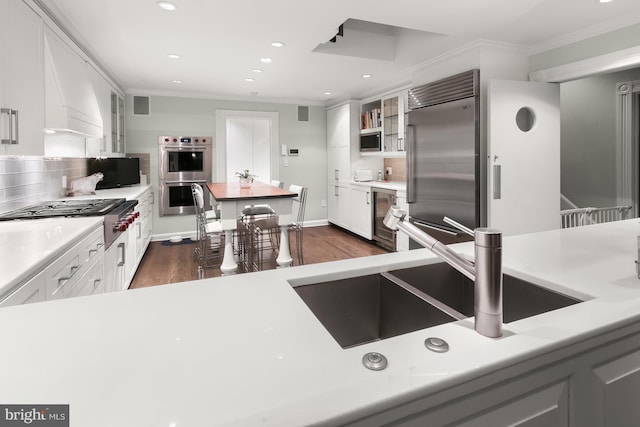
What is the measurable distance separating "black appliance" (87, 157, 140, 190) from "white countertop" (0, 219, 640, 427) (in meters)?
4.10

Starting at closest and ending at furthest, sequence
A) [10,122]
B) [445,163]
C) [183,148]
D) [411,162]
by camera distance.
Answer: [10,122] → [445,163] → [411,162] → [183,148]

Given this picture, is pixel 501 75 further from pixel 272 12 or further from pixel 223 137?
pixel 223 137

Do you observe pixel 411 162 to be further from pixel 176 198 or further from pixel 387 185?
pixel 176 198

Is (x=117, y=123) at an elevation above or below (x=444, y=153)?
above

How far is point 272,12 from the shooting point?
2.72 metres

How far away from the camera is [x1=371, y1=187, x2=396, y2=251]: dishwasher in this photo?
4863 millimetres

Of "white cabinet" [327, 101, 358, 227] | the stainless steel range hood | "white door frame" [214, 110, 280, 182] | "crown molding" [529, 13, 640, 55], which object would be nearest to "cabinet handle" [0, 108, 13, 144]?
the stainless steel range hood

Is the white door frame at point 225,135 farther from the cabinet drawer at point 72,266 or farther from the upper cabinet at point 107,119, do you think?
the cabinet drawer at point 72,266

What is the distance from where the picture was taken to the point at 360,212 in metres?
5.65

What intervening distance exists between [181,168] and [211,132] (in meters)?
0.76

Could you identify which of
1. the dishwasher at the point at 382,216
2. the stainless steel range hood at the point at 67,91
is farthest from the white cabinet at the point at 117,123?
the dishwasher at the point at 382,216

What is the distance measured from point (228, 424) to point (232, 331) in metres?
0.29

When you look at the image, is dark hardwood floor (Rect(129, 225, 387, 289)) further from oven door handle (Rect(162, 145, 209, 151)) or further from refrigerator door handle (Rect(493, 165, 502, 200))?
refrigerator door handle (Rect(493, 165, 502, 200))

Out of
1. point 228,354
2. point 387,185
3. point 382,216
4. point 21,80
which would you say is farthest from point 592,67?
point 21,80
